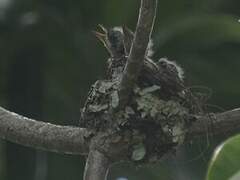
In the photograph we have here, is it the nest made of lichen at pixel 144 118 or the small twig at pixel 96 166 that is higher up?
the nest made of lichen at pixel 144 118

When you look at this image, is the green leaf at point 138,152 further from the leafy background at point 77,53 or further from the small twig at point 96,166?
the leafy background at point 77,53

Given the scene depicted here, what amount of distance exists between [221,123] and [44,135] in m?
0.75

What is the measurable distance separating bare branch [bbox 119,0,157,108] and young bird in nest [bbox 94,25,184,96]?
72 cm

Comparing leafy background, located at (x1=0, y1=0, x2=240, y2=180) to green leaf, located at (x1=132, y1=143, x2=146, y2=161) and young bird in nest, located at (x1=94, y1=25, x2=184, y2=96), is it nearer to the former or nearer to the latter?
young bird in nest, located at (x1=94, y1=25, x2=184, y2=96)

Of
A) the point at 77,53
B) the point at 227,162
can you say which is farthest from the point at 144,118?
the point at 77,53

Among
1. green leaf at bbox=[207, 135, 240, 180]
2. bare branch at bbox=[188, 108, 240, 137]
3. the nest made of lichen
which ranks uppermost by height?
the nest made of lichen

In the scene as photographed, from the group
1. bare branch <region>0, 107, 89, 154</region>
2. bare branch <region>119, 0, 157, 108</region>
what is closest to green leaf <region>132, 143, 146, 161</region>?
bare branch <region>0, 107, 89, 154</region>

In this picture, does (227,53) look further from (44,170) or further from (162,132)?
(162,132)

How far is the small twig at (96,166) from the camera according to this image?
13.2 feet

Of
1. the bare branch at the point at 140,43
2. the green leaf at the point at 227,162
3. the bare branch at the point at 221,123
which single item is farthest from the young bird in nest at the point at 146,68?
the green leaf at the point at 227,162

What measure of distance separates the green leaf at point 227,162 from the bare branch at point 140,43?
461 mm

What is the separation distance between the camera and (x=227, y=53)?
30.0 feet

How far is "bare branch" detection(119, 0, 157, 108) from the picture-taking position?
12.8 feet

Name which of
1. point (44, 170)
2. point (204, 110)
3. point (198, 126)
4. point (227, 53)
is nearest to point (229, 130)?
point (198, 126)
